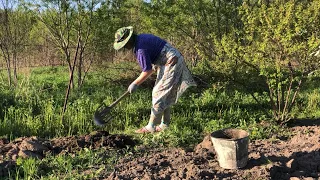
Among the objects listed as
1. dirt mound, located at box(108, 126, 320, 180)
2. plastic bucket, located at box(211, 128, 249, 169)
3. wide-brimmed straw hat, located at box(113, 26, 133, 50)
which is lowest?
dirt mound, located at box(108, 126, 320, 180)

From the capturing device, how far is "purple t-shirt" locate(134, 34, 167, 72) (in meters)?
4.65

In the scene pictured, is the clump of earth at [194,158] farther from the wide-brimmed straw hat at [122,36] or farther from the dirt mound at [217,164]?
the wide-brimmed straw hat at [122,36]

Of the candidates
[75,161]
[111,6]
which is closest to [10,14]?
[111,6]

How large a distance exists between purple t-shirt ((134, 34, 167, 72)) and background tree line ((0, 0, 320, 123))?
3.29 ft

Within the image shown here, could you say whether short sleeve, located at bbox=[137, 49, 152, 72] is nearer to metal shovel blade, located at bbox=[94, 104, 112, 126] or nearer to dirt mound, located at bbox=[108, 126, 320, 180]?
metal shovel blade, located at bbox=[94, 104, 112, 126]

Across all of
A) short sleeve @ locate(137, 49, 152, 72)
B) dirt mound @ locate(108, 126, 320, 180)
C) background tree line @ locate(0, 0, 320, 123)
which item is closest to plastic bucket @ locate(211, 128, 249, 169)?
dirt mound @ locate(108, 126, 320, 180)

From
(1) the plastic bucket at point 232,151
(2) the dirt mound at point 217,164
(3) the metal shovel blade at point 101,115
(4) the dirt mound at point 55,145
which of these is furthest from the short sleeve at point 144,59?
(1) the plastic bucket at point 232,151

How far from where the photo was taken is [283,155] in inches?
155

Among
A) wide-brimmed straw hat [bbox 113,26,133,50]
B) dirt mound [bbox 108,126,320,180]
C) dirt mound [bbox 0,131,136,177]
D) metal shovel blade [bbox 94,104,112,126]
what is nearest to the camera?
dirt mound [bbox 108,126,320,180]

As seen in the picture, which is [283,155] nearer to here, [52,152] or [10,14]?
[52,152]

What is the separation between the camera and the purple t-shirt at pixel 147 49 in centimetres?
465

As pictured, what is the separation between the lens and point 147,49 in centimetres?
473

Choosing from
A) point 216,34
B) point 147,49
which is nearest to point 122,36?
point 147,49

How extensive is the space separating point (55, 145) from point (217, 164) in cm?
209
